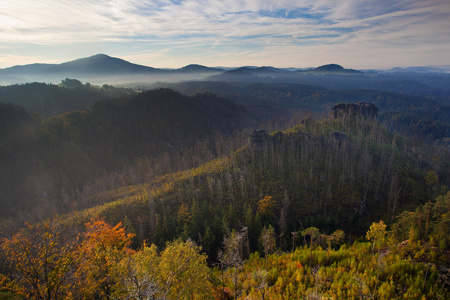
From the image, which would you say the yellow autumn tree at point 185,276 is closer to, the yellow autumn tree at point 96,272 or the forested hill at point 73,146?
the yellow autumn tree at point 96,272

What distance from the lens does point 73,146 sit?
457 feet

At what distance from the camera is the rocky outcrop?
410 ft

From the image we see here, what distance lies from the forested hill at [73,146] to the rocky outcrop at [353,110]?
295 ft

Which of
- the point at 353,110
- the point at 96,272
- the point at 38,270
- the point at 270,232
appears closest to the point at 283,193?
the point at 270,232

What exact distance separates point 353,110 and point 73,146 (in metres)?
173

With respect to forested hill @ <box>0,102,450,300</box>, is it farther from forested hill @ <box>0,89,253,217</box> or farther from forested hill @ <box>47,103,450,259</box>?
forested hill @ <box>0,89,253,217</box>

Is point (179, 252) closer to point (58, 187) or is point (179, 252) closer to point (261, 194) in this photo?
point (261, 194)

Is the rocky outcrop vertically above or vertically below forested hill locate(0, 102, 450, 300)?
above

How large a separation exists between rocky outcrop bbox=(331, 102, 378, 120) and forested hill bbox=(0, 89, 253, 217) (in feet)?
295

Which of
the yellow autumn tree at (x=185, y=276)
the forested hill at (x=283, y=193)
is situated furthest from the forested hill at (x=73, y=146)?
the yellow autumn tree at (x=185, y=276)

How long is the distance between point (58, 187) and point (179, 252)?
125m

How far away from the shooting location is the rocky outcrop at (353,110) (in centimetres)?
12497

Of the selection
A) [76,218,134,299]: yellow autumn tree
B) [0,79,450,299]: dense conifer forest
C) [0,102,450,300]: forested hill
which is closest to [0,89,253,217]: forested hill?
[0,79,450,299]: dense conifer forest

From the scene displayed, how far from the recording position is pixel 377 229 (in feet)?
118
